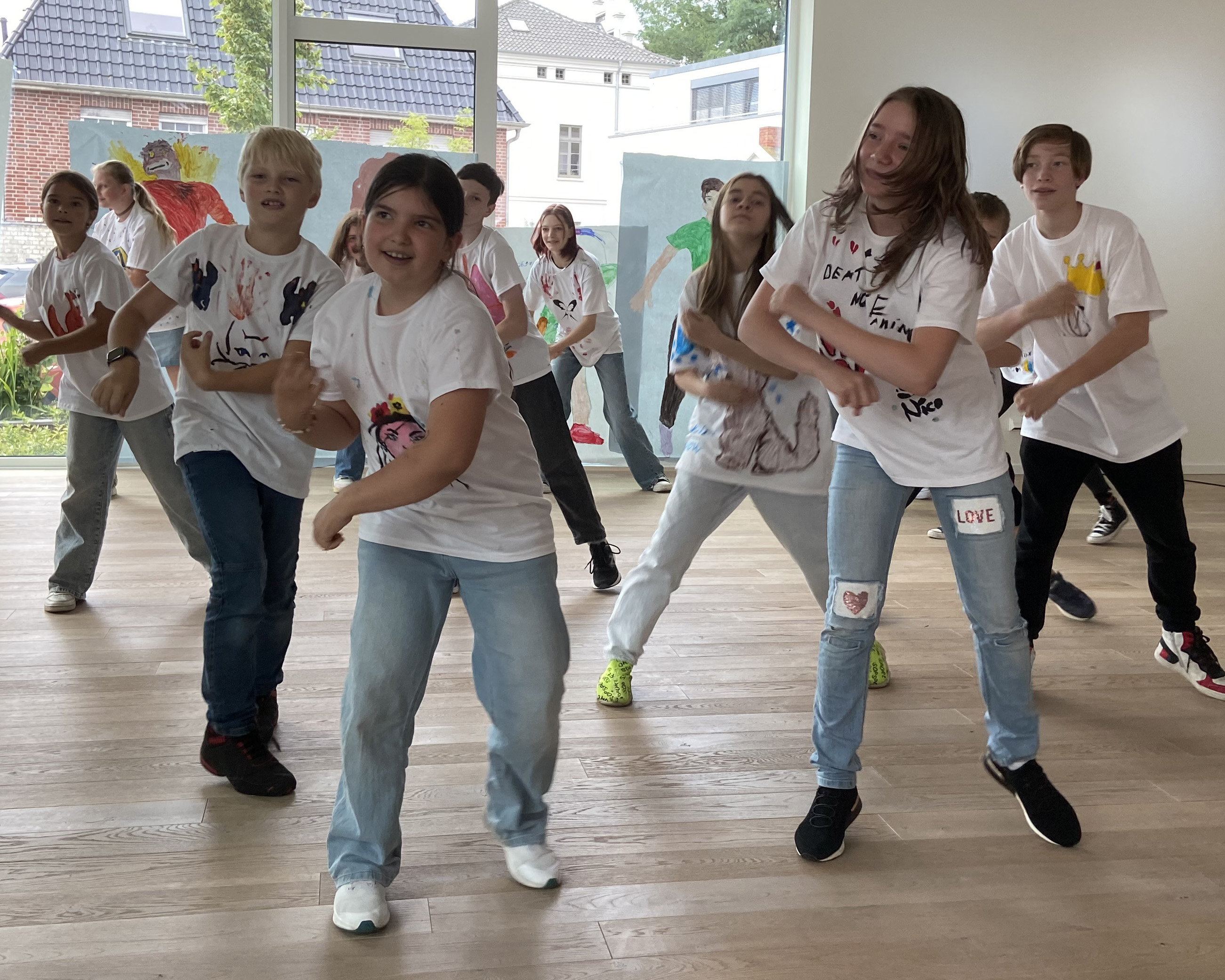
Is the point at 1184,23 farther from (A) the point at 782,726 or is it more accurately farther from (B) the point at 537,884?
(B) the point at 537,884

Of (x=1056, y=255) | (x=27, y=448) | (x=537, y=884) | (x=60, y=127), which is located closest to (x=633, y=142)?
(x=60, y=127)

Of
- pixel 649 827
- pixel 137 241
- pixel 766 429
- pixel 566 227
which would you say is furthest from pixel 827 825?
pixel 137 241

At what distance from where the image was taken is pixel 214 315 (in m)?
2.31

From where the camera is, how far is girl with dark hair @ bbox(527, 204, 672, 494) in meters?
5.90

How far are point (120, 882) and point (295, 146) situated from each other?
Answer: 1410 mm

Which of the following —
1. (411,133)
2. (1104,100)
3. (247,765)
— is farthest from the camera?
(1104,100)

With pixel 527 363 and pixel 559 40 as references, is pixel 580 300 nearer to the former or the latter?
pixel 559 40

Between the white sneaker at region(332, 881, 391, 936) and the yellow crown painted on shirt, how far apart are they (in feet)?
6.95

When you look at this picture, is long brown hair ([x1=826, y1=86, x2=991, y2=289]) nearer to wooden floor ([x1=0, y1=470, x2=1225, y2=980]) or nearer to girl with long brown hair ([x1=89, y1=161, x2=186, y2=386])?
wooden floor ([x1=0, y1=470, x2=1225, y2=980])

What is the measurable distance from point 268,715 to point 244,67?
515 cm

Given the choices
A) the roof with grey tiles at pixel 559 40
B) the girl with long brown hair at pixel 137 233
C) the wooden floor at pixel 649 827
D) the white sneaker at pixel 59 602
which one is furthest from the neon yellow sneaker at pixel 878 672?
the roof with grey tiles at pixel 559 40

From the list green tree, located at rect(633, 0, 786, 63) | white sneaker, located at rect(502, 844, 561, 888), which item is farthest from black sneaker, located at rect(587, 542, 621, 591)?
green tree, located at rect(633, 0, 786, 63)

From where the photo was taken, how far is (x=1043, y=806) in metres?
2.24

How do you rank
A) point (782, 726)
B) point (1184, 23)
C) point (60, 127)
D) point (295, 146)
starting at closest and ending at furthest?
point (295, 146)
point (782, 726)
point (60, 127)
point (1184, 23)
